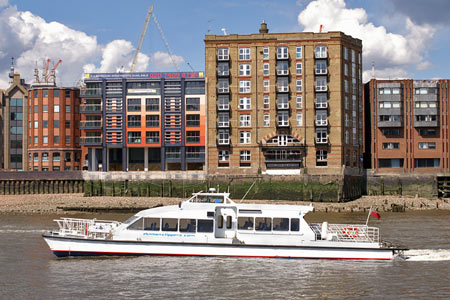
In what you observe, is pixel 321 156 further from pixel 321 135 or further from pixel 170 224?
pixel 170 224

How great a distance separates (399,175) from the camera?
88312 mm

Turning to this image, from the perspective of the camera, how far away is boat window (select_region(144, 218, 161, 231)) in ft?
114

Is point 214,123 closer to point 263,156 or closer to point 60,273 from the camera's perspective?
point 263,156

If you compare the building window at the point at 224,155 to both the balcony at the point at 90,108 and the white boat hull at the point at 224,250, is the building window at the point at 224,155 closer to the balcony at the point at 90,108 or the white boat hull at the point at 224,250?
the balcony at the point at 90,108

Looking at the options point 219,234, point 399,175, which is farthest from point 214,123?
point 219,234

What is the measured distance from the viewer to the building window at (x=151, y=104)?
89938 millimetres

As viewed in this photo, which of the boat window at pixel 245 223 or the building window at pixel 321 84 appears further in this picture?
the building window at pixel 321 84

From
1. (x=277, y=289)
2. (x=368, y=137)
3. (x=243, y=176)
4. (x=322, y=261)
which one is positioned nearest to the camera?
(x=277, y=289)

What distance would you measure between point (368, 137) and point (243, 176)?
85.8 feet

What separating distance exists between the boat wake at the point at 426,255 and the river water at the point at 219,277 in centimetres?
6

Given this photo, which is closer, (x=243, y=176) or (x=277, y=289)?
(x=277, y=289)

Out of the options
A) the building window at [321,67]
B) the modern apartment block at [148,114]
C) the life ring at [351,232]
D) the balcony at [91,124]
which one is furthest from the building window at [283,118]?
the life ring at [351,232]

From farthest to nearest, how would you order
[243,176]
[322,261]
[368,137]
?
[368,137] < [243,176] < [322,261]

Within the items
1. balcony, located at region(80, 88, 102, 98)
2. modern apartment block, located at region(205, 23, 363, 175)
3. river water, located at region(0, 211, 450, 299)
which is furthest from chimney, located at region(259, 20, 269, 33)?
river water, located at region(0, 211, 450, 299)
